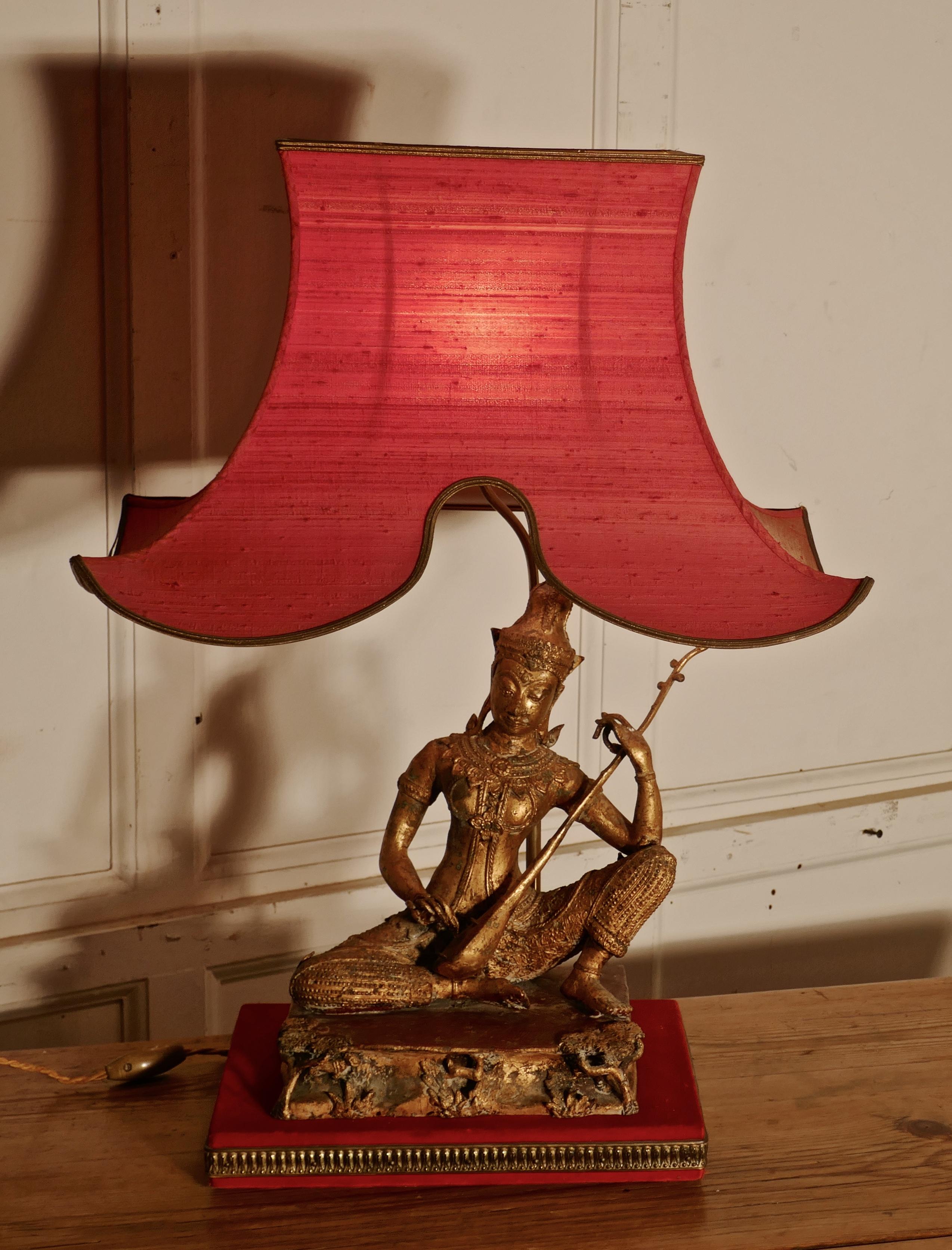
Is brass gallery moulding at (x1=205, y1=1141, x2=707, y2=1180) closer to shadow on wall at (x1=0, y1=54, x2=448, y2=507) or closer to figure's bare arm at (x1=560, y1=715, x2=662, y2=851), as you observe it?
figure's bare arm at (x1=560, y1=715, x2=662, y2=851)

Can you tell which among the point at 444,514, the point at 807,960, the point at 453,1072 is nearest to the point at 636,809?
the point at 453,1072

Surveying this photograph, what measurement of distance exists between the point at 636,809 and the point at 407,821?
0.22 meters

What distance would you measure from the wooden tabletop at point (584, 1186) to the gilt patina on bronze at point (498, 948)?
0.08 metres

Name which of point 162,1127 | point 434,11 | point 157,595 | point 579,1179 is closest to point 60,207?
point 434,11

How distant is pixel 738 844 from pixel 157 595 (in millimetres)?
1182

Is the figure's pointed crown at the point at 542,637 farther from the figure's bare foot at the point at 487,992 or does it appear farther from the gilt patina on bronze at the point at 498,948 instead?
the figure's bare foot at the point at 487,992

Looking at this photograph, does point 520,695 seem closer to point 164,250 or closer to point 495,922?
point 495,922

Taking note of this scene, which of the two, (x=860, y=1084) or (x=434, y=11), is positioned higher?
(x=434, y=11)

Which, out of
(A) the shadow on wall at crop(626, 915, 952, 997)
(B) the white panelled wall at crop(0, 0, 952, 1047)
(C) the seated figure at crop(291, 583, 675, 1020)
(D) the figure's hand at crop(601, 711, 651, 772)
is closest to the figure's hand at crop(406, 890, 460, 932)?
(C) the seated figure at crop(291, 583, 675, 1020)

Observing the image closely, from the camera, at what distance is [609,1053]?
106cm

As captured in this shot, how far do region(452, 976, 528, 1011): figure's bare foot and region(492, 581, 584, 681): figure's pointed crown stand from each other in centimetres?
28

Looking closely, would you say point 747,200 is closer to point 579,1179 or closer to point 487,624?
point 487,624

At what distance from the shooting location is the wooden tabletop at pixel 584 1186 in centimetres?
100

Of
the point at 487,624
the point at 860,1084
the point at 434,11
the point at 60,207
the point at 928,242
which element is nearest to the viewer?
the point at 860,1084
